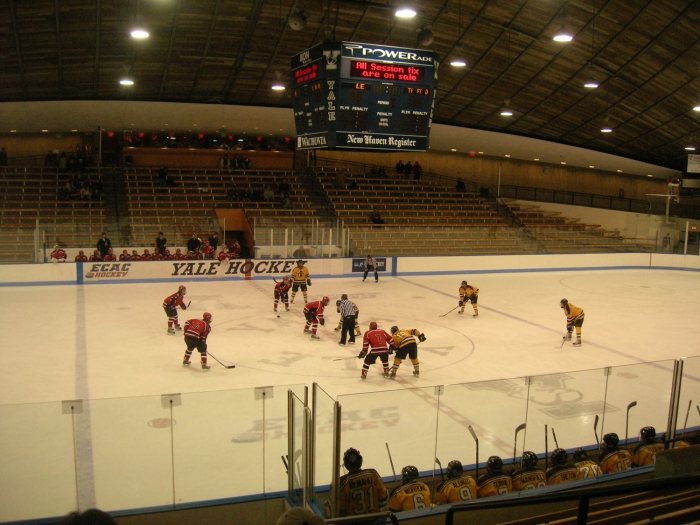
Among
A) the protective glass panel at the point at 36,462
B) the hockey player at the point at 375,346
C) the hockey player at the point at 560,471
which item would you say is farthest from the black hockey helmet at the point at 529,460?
the hockey player at the point at 375,346

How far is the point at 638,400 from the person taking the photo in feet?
21.7

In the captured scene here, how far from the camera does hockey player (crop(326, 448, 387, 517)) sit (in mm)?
4883

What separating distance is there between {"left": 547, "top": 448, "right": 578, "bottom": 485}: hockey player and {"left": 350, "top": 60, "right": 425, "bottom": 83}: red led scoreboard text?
10.0 m

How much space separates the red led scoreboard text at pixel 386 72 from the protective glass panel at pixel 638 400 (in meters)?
9.26

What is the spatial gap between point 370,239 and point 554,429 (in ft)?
55.4

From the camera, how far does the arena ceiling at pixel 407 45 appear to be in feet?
59.4

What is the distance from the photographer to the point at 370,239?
23.1 metres

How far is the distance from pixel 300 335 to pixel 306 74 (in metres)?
5.92

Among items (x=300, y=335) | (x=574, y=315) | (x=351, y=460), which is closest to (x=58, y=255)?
(x=300, y=335)

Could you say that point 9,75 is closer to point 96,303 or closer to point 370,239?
point 96,303

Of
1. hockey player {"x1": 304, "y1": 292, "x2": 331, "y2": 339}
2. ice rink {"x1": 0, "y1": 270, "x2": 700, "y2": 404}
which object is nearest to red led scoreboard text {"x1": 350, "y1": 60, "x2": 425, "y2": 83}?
hockey player {"x1": 304, "y1": 292, "x2": 331, "y2": 339}

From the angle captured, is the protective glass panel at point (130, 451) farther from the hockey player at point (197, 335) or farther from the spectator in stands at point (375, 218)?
the spectator in stands at point (375, 218)

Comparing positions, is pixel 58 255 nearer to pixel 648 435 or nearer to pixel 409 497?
pixel 409 497

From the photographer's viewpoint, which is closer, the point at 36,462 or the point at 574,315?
the point at 36,462
